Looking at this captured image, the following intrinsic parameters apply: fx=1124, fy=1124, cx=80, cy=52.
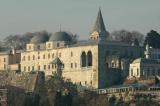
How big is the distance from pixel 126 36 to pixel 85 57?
57.4 feet

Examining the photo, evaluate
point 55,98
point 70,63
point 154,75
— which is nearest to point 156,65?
point 154,75

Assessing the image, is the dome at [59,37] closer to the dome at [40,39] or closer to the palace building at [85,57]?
A: the palace building at [85,57]

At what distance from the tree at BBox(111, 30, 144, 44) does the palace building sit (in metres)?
11.9

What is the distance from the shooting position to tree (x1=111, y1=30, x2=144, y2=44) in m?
111

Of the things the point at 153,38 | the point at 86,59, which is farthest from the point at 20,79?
the point at 153,38

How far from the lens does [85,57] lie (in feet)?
312

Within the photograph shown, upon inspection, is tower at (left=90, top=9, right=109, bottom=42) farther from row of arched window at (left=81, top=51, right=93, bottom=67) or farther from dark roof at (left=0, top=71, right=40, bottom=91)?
dark roof at (left=0, top=71, right=40, bottom=91)

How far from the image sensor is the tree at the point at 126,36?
11056cm

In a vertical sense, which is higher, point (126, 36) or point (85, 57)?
point (126, 36)

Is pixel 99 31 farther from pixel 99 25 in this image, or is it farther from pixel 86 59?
pixel 86 59

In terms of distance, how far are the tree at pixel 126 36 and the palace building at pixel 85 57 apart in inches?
467

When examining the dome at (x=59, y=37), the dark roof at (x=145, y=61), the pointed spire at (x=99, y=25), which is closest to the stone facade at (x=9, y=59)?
the dome at (x=59, y=37)

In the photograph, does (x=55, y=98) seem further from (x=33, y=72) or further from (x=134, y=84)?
(x=33, y=72)

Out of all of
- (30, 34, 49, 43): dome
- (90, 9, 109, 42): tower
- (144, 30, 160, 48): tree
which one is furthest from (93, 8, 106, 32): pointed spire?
(144, 30, 160, 48): tree
